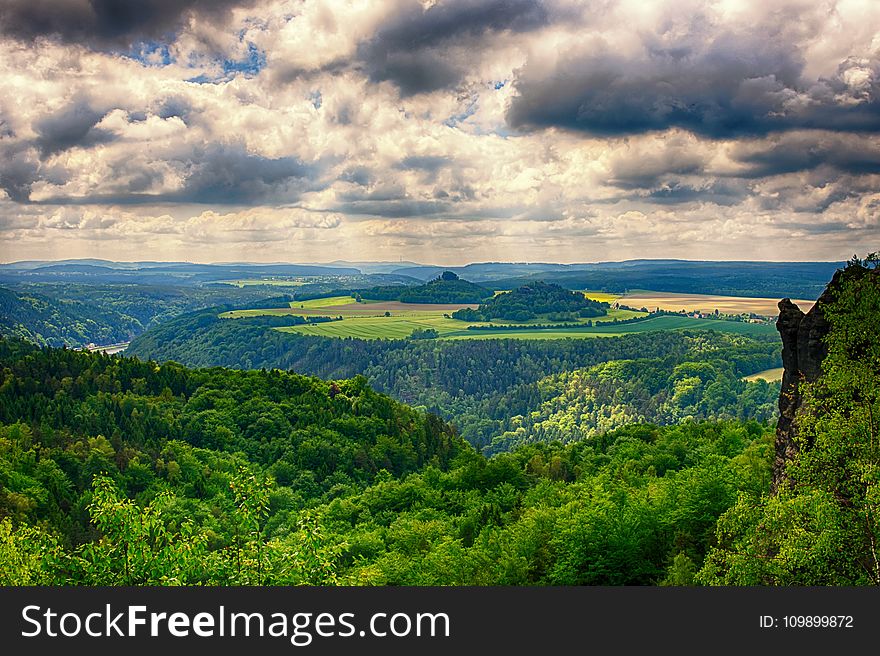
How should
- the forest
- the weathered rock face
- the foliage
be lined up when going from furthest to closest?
the weathered rock face
the forest
the foliage

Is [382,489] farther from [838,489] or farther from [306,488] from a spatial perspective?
[838,489]

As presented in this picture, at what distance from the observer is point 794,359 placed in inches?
1032

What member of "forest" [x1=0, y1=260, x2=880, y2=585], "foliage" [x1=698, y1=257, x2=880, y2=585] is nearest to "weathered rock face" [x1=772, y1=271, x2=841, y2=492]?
"forest" [x1=0, y1=260, x2=880, y2=585]

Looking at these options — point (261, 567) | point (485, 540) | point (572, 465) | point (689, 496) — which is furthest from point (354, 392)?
point (261, 567)

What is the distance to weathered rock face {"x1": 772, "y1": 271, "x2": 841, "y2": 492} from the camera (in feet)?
79.0

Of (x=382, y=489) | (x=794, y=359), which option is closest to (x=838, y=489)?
(x=794, y=359)

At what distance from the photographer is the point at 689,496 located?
118ft

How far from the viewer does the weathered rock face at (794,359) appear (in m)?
24.1

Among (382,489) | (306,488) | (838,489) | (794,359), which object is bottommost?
(306,488)

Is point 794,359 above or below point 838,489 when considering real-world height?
above

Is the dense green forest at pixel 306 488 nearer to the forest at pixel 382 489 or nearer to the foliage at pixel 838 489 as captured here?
the forest at pixel 382 489

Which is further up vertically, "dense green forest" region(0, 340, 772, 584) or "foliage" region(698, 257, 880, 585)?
"foliage" region(698, 257, 880, 585)

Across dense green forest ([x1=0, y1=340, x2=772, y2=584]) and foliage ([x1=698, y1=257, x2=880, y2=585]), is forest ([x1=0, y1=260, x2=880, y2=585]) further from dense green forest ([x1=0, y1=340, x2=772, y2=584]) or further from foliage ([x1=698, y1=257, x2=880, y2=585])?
dense green forest ([x1=0, y1=340, x2=772, y2=584])

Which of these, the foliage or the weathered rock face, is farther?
the weathered rock face
